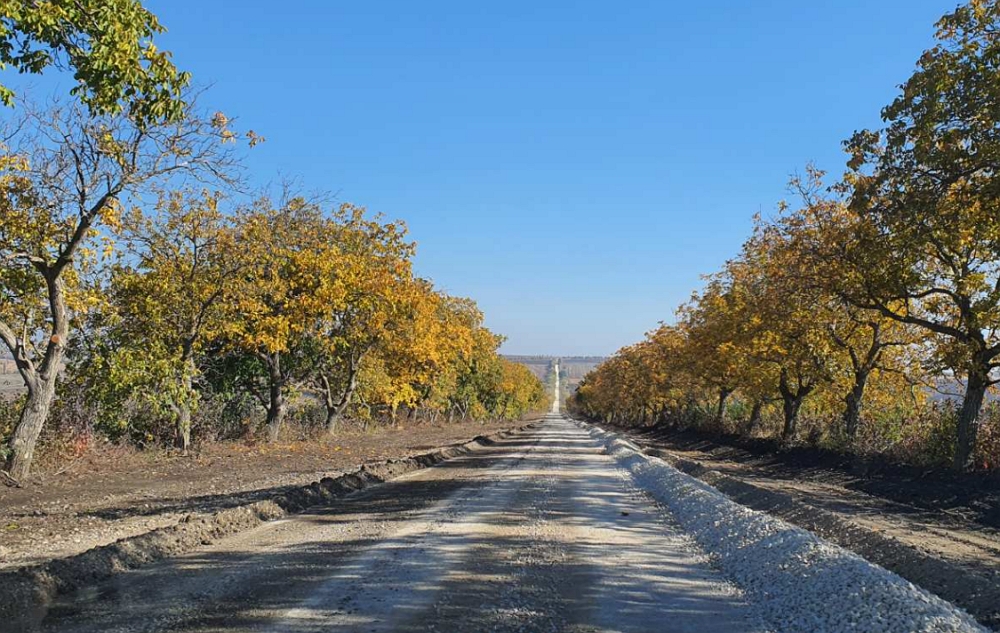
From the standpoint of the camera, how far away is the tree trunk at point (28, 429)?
1407 cm

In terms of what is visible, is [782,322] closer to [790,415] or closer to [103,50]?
[790,415]

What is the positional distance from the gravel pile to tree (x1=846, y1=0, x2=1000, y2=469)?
6975 millimetres

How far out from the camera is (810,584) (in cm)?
693

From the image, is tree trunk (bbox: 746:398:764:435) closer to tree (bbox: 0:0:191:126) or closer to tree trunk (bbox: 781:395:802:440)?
tree trunk (bbox: 781:395:802:440)

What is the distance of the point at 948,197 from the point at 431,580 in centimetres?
1198

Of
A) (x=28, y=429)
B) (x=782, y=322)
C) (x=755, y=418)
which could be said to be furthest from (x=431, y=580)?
(x=755, y=418)

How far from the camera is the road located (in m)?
5.91

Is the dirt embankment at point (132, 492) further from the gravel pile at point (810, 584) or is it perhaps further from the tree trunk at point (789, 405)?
the tree trunk at point (789, 405)

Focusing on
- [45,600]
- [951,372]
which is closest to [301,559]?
[45,600]

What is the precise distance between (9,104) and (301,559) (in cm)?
581

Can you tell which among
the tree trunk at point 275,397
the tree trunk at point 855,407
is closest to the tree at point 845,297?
the tree trunk at point 855,407

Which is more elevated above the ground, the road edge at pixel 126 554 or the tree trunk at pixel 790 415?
the tree trunk at pixel 790 415

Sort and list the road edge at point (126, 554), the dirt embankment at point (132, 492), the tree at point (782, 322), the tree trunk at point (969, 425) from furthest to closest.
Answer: the tree at point (782, 322)
the tree trunk at point (969, 425)
the dirt embankment at point (132, 492)
the road edge at point (126, 554)

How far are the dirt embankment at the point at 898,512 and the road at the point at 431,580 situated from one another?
2.31 meters
